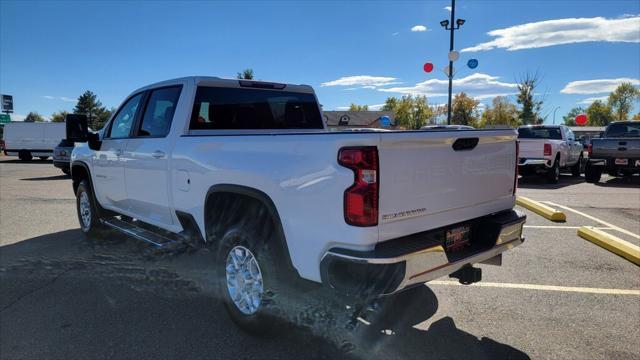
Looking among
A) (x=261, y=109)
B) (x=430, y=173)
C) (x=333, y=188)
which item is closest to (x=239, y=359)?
(x=333, y=188)

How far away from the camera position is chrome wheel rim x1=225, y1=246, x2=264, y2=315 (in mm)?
3217

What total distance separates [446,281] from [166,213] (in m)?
2.96

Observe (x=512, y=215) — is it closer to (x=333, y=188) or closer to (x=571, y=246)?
(x=333, y=188)

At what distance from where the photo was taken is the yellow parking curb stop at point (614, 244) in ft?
17.0

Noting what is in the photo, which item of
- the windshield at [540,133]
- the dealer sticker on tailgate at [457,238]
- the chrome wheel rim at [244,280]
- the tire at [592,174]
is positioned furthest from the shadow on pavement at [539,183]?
the chrome wheel rim at [244,280]

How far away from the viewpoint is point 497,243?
3.32m

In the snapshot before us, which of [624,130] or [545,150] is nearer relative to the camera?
[545,150]

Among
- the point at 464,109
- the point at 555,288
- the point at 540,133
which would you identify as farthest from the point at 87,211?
the point at 464,109

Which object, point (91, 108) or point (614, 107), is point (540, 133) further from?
point (614, 107)

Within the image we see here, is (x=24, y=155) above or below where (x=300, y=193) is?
below

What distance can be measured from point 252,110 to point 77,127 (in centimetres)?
228

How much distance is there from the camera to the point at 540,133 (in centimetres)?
1398

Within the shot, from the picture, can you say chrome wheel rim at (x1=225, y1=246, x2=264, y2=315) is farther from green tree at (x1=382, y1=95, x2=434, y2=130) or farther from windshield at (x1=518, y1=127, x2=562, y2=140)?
green tree at (x1=382, y1=95, x2=434, y2=130)

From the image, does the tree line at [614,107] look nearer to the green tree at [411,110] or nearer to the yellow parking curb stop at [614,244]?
the green tree at [411,110]
